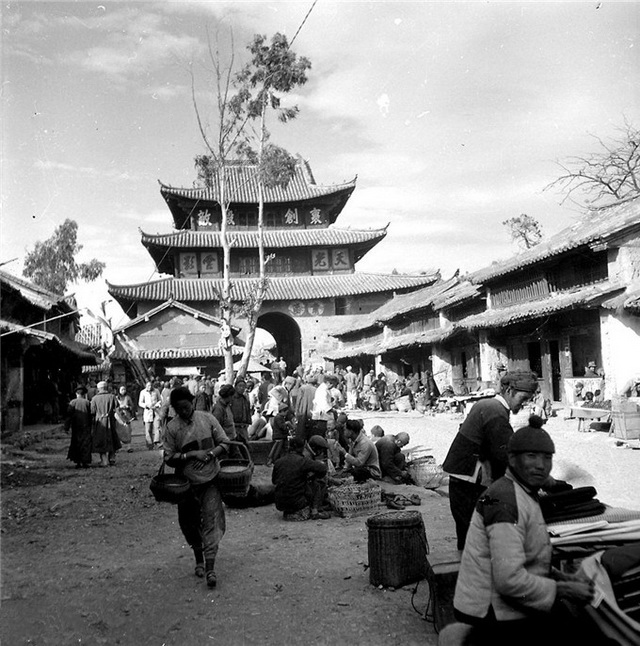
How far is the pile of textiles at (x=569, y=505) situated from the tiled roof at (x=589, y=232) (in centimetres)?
1348

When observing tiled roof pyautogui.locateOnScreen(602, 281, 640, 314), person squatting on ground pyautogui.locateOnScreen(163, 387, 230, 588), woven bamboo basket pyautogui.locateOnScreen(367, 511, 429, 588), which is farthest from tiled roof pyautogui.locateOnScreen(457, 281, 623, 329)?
person squatting on ground pyautogui.locateOnScreen(163, 387, 230, 588)

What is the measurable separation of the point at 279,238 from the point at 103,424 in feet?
86.7

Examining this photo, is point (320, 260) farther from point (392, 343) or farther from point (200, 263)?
point (392, 343)

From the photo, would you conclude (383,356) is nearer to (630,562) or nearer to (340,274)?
(340,274)

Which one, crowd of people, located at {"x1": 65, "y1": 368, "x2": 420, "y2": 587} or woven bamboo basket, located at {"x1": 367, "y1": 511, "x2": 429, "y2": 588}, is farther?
crowd of people, located at {"x1": 65, "y1": 368, "x2": 420, "y2": 587}

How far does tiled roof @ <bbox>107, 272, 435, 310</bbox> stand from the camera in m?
33.9

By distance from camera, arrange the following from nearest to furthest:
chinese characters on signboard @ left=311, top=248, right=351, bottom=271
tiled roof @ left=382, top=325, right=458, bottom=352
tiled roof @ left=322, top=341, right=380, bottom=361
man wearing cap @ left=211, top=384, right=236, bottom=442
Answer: man wearing cap @ left=211, top=384, right=236, bottom=442, tiled roof @ left=382, top=325, right=458, bottom=352, tiled roof @ left=322, top=341, right=380, bottom=361, chinese characters on signboard @ left=311, top=248, right=351, bottom=271

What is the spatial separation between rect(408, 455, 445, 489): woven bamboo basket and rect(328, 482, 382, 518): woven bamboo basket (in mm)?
2088

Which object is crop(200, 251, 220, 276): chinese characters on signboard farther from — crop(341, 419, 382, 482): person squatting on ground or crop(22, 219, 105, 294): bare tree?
crop(341, 419, 382, 482): person squatting on ground

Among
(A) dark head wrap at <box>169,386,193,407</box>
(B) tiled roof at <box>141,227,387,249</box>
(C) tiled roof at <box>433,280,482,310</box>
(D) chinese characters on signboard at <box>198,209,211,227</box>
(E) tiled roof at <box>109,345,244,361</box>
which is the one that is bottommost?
(A) dark head wrap at <box>169,386,193,407</box>

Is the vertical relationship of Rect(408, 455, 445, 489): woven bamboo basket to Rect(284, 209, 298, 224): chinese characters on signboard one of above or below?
below

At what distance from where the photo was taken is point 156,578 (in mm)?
5090

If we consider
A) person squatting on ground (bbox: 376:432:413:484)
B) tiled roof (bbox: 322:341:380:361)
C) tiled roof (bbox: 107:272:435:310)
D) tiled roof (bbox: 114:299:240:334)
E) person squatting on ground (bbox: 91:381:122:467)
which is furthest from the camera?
tiled roof (bbox: 107:272:435:310)

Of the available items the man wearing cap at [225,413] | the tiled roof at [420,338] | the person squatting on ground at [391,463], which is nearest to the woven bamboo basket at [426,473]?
the person squatting on ground at [391,463]
